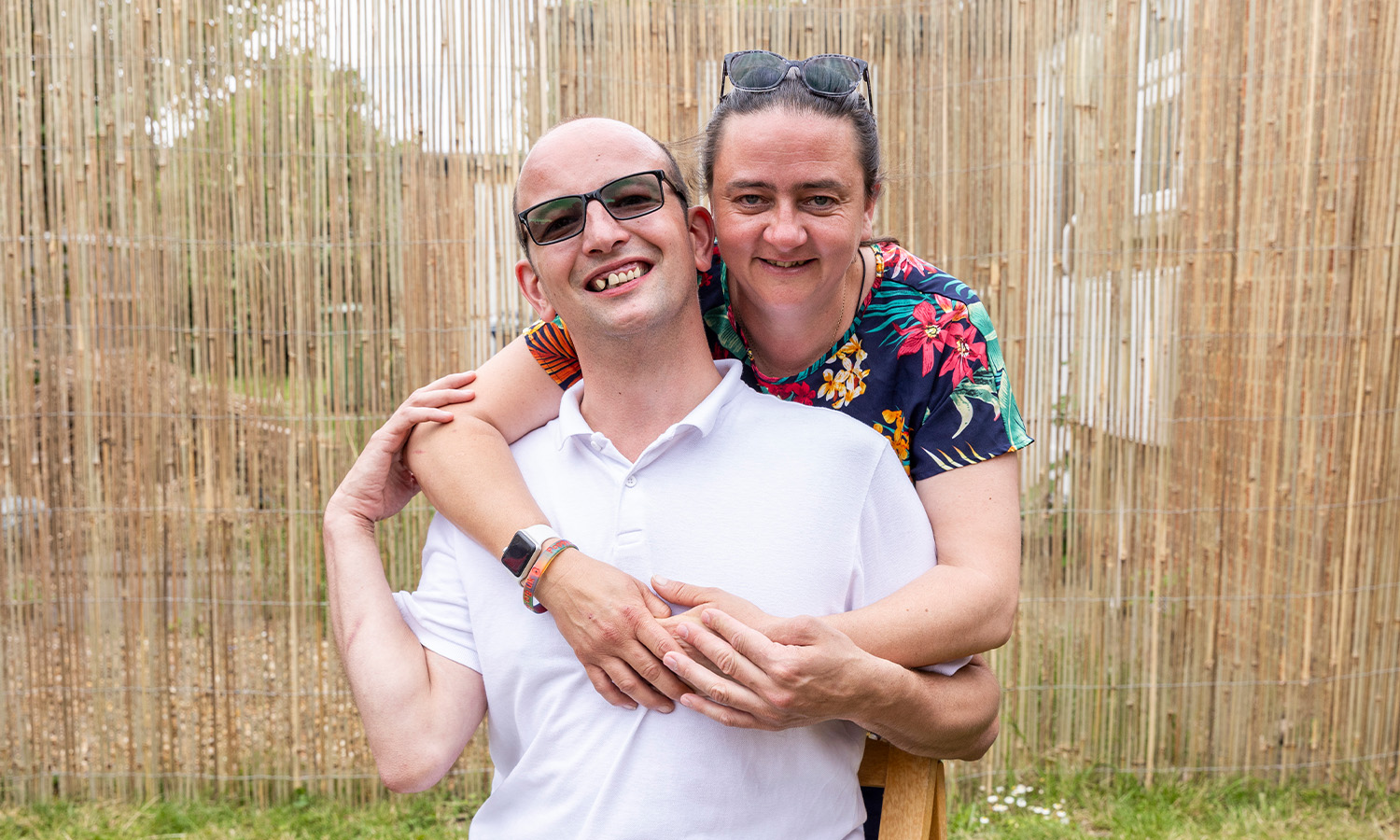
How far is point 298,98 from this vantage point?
371cm

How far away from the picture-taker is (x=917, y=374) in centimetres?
198

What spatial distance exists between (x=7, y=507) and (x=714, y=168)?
3.24 meters

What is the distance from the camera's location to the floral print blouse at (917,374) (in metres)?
1.92

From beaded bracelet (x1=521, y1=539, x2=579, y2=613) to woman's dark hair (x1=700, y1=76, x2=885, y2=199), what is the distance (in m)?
0.77

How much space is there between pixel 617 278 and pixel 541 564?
0.55 meters

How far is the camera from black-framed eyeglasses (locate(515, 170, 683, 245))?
1.90 m

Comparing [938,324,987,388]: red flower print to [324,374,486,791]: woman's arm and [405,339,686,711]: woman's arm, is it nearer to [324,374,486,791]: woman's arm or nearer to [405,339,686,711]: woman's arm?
[405,339,686,711]: woman's arm

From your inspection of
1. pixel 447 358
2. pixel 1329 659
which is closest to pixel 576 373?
pixel 447 358

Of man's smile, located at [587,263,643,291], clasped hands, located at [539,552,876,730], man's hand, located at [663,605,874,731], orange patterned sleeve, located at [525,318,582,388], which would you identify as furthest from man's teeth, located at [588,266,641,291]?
man's hand, located at [663,605,874,731]

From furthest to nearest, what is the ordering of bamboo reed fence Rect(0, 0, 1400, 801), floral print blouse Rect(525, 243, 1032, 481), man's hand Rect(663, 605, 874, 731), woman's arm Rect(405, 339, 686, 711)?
bamboo reed fence Rect(0, 0, 1400, 801) < floral print blouse Rect(525, 243, 1032, 481) < woman's arm Rect(405, 339, 686, 711) < man's hand Rect(663, 605, 874, 731)

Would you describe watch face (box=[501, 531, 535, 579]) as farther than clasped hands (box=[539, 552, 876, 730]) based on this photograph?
Yes

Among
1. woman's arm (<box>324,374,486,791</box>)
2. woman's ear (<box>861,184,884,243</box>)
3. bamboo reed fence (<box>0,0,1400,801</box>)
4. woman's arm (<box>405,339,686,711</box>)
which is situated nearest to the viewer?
woman's arm (<box>405,339,686,711</box>)

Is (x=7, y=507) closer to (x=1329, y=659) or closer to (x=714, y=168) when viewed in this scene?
(x=714, y=168)

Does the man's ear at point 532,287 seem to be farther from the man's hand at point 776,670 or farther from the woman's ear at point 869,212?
the man's hand at point 776,670
